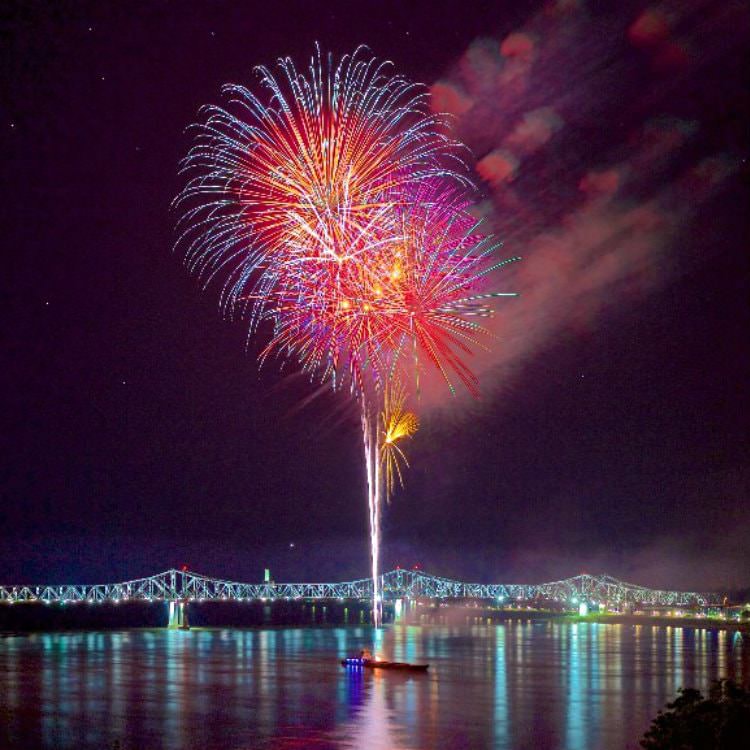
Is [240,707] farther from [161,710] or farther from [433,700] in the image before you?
[433,700]

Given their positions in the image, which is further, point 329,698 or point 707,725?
point 329,698

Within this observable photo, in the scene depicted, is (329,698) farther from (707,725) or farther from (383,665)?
(707,725)

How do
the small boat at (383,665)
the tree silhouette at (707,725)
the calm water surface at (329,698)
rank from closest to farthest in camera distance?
1. the tree silhouette at (707,725)
2. the calm water surface at (329,698)
3. the small boat at (383,665)

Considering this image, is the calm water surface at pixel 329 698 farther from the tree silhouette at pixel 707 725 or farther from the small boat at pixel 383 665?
the tree silhouette at pixel 707 725

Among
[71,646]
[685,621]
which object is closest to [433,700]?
[71,646]

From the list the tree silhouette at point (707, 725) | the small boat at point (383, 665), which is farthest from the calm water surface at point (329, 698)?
the tree silhouette at point (707, 725)

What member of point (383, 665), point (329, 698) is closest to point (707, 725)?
point (329, 698)

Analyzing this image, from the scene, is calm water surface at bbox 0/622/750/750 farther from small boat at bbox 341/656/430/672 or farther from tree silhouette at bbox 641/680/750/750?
tree silhouette at bbox 641/680/750/750

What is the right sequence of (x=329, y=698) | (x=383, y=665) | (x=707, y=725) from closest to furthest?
1. (x=707, y=725)
2. (x=329, y=698)
3. (x=383, y=665)

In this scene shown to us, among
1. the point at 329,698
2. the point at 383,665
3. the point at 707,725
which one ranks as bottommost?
the point at 383,665
